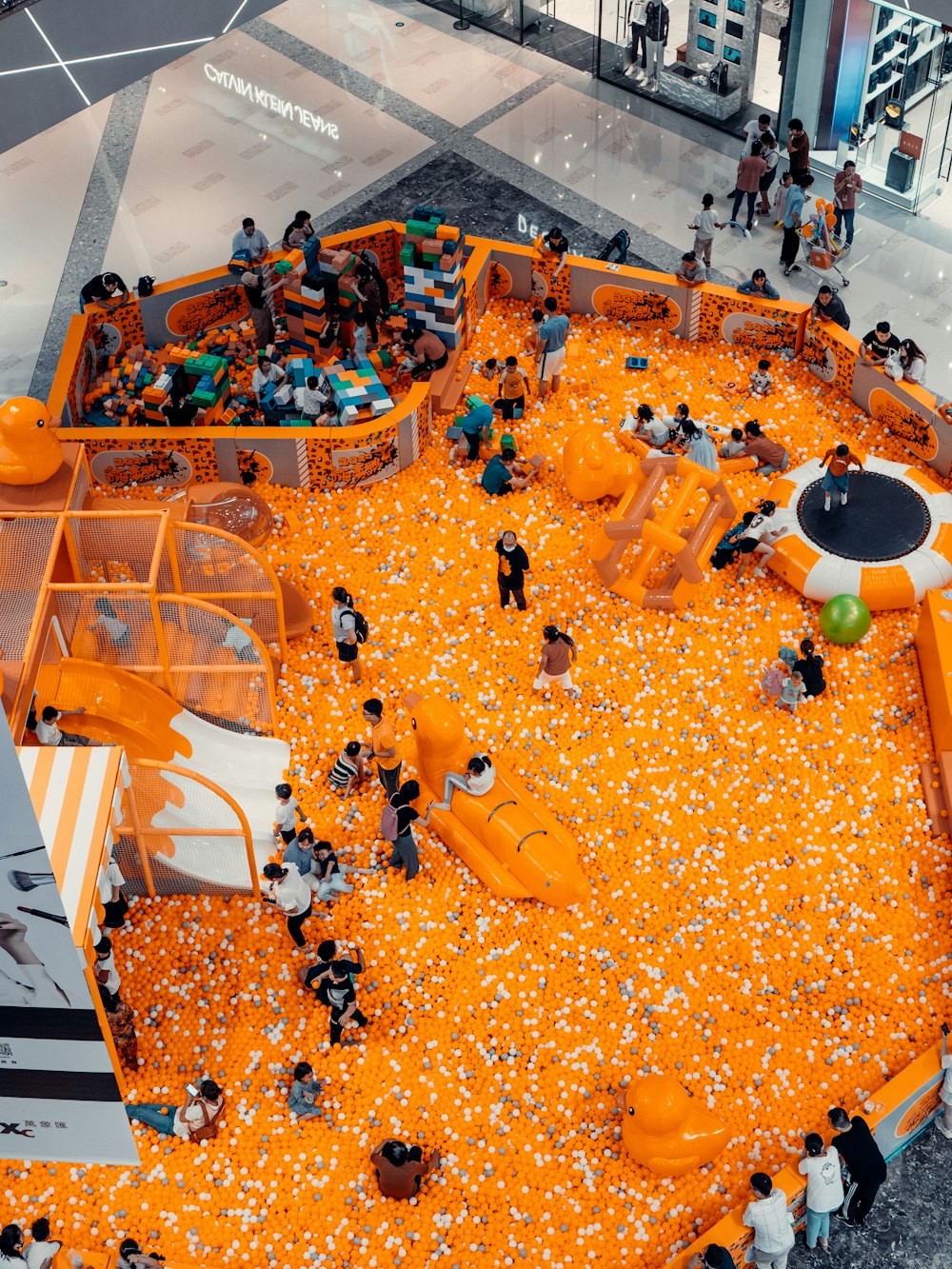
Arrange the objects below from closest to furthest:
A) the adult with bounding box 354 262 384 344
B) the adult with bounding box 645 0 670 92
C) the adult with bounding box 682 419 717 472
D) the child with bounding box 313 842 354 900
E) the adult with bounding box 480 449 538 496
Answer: the child with bounding box 313 842 354 900 → the adult with bounding box 480 449 538 496 → the adult with bounding box 682 419 717 472 → the adult with bounding box 354 262 384 344 → the adult with bounding box 645 0 670 92

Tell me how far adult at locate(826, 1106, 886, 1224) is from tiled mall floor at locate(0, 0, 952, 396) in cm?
928

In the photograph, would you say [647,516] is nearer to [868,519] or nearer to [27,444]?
[868,519]

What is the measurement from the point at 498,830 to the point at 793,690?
307 centimetres

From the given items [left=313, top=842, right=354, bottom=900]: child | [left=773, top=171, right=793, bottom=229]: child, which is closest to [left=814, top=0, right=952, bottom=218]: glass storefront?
[left=773, top=171, right=793, bottom=229]: child

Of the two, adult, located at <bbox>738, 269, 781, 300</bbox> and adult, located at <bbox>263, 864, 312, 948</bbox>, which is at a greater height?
adult, located at <bbox>738, 269, 781, 300</bbox>

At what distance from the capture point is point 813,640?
13758mm

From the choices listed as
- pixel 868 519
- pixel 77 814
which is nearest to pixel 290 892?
pixel 77 814

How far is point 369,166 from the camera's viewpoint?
1980 centimetres

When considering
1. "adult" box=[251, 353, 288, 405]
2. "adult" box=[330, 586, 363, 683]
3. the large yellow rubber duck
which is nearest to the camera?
the large yellow rubber duck

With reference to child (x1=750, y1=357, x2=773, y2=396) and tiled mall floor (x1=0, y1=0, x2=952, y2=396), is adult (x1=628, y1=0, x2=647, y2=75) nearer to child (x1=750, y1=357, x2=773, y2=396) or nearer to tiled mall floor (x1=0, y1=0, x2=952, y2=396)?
tiled mall floor (x1=0, y1=0, x2=952, y2=396)

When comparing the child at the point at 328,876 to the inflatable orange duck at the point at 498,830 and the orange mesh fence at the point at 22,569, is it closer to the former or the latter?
the inflatable orange duck at the point at 498,830

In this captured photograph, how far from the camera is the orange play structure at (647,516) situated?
13.8 metres

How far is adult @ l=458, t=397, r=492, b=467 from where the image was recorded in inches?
591

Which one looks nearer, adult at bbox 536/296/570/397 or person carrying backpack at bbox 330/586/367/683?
person carrying backpack at bbox 330/586/367/683
